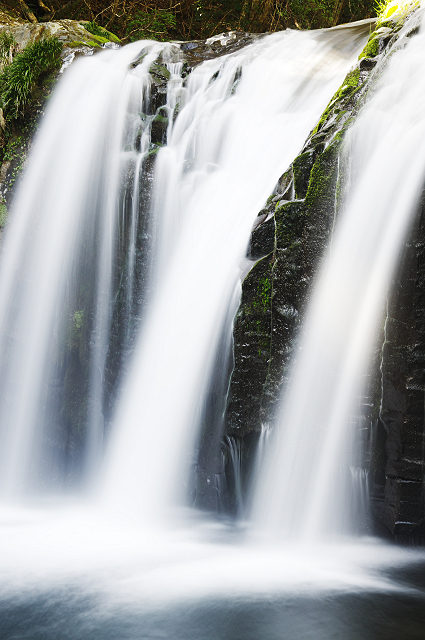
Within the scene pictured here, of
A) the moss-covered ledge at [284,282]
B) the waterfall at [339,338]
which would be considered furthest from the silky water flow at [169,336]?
the moss-covered ledge at [284,282]

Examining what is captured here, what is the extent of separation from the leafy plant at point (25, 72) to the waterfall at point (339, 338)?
5.04 m

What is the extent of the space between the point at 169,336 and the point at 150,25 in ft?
30.3

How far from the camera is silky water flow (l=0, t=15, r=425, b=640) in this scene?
281 centimetres

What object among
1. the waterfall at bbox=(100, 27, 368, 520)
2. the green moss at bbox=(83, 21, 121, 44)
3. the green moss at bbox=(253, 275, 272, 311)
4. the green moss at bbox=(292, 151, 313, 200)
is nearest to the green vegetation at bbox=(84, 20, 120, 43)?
the green moss at bbox=(83, 21, 121, 44)

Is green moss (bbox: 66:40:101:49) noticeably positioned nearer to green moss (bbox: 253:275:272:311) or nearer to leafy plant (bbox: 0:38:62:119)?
leafy plant (bbox: 0:38:62:119)

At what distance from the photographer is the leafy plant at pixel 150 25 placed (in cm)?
1080

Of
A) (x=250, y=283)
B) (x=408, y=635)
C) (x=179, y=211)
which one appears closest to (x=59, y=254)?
(x=179, y=211)

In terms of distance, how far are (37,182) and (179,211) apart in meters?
2.08

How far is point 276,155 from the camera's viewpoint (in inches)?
225

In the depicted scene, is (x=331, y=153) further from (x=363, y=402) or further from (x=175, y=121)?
(x=175, y=121)

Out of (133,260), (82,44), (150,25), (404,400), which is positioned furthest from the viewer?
(150,25)

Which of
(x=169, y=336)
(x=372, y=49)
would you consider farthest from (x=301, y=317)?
(x=372, y=49)

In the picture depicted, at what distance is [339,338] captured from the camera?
3670 millimetres

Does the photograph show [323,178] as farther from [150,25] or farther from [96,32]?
[150,25]
